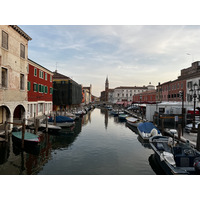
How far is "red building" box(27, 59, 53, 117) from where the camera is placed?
1149 inches

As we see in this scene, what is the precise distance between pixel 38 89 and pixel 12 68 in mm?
12880

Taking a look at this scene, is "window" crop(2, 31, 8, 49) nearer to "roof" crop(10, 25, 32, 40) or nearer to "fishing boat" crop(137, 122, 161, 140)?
"roof" crop(10, 25, 32, 40)

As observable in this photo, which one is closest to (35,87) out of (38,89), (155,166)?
(38,89)

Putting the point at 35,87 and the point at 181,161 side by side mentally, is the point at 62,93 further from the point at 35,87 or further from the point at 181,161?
the point at 181,161

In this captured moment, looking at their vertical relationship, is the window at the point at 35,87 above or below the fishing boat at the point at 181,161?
above

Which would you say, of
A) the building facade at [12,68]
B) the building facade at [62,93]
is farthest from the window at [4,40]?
the building facade at [62,93]

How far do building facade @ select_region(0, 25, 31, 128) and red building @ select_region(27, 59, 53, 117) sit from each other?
5.50 meters

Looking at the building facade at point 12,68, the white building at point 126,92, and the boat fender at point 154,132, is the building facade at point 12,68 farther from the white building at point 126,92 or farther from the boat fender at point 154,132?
the white building at point 126,92

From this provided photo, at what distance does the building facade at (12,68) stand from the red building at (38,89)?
216 inches

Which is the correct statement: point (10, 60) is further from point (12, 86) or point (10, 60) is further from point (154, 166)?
point (154, 166)

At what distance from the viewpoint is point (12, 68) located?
784 inches

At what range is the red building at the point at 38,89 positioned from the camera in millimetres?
29194

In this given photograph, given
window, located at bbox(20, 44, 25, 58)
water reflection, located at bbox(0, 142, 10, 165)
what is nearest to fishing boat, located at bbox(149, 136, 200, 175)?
water reflection, located at bbox(0, 142, 10, 165)

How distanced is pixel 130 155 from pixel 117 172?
13.8ft
